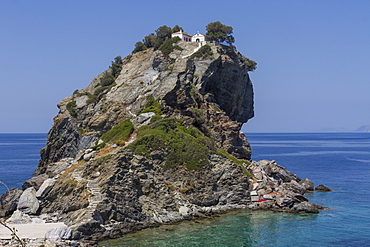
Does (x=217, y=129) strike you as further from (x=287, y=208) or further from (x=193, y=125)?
(x=287, y=208)

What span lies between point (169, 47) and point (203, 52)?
10.8m

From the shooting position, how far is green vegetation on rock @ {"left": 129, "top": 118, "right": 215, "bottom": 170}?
173 ft

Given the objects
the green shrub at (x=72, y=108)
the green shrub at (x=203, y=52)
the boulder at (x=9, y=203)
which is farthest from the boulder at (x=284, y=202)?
the green shrub at (x=72, y=108)

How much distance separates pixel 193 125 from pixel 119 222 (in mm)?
28937

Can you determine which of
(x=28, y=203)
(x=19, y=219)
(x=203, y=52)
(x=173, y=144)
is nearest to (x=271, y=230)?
(x=173, y=144)

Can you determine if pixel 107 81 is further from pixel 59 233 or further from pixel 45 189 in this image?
pixel 59 233

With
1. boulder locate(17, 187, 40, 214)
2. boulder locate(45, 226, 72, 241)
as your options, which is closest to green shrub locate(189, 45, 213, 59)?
boulder locate(17, 187, 40, 214)

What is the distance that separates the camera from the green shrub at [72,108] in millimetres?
81438

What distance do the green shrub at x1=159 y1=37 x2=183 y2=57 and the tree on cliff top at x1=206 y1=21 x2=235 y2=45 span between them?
8.16 meters

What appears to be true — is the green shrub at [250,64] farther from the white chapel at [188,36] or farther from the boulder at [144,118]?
the boulder at [144,118]

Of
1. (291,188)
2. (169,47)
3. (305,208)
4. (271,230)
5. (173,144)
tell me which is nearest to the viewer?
(271,230)

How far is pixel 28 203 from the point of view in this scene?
4666 centimetres

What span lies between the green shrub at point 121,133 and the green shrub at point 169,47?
30174mm

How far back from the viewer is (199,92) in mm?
75750
